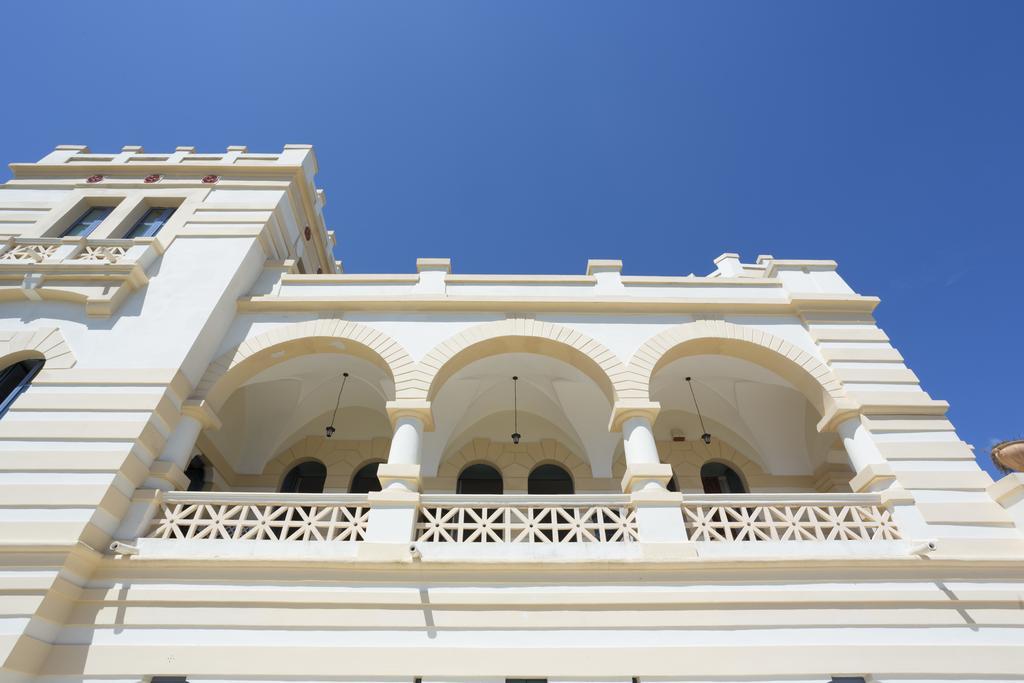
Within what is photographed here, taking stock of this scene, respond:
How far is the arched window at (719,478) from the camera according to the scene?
1165cm

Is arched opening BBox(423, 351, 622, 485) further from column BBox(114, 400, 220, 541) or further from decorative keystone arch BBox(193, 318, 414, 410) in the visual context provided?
column BBox(114, 400, 220, 541)

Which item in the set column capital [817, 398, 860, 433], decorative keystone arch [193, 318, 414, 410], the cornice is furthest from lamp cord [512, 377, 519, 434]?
column capital [817, 398, 860, 433]

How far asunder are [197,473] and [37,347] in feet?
12.9

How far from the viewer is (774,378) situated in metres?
9.95

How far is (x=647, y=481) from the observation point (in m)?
7.41

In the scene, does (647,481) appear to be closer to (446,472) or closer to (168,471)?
(446,472)

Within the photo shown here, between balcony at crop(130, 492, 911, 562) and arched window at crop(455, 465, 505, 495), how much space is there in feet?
13.2

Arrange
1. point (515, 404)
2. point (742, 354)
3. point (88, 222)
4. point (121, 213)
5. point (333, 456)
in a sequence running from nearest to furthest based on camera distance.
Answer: point (742, 354) < point (121, 213) < point (88, 222) < point (515, 404) < point (333, 456)

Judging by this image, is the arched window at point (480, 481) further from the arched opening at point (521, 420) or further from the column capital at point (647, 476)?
the column capital at point (647, 476)

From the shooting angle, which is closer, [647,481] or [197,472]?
[647,481]

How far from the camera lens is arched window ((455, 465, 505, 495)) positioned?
11379 millimetres

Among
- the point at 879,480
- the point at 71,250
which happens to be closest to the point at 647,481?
the point at 879,480

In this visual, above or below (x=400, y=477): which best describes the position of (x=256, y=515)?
below

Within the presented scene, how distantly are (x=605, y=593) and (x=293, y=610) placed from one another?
4016 mm
